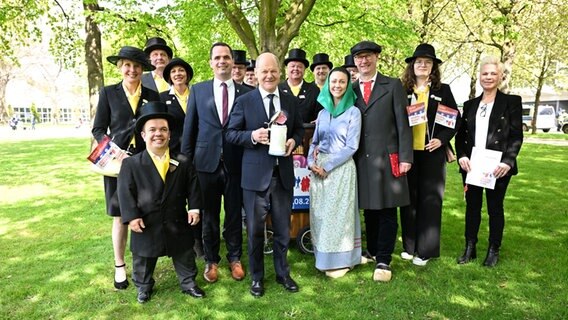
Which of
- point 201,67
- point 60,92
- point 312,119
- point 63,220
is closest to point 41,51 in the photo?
point 60,92

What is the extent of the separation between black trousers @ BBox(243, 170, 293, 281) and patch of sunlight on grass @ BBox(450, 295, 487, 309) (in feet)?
5.38

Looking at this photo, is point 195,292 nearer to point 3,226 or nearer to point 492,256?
point 492,256

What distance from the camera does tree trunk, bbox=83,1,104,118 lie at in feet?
39.7

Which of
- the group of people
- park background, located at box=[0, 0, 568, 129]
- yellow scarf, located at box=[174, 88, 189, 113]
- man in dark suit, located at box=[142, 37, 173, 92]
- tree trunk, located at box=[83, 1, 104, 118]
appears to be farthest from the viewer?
tree trunk, located at box=[83, 1, 104, 118]

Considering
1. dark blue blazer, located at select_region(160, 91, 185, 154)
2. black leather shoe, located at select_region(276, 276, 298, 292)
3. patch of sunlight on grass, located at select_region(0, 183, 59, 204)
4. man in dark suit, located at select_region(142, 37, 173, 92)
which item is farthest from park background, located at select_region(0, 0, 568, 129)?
black leather shoe, located at select_region(276, 276, 298, 292)

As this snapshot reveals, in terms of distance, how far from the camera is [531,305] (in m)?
3.85

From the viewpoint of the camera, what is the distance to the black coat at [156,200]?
3854 millimetres

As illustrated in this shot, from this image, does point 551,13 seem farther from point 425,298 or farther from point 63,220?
point 63,220

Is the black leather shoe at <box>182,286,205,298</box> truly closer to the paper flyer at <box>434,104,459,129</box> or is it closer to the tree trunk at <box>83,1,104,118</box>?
the paper flyer at <box>434,104,459,129</box>

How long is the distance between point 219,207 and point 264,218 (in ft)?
2.23

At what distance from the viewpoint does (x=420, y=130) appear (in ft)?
15.1

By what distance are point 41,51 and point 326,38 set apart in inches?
1680

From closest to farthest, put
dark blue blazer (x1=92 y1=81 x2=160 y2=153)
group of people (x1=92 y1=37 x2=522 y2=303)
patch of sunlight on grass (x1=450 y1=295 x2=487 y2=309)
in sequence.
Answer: patch of sunlight on grass (x1=450 y1=295 x2=487 y2=309) < group of people (x1=92 y1=37 x2=522 y2=303) < dark blue blazer (x1=92 y1=81 x2=160 y2=153)

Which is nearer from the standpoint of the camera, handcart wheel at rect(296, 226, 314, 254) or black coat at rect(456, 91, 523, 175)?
black coat at rect(456, 91, 523, 175)
